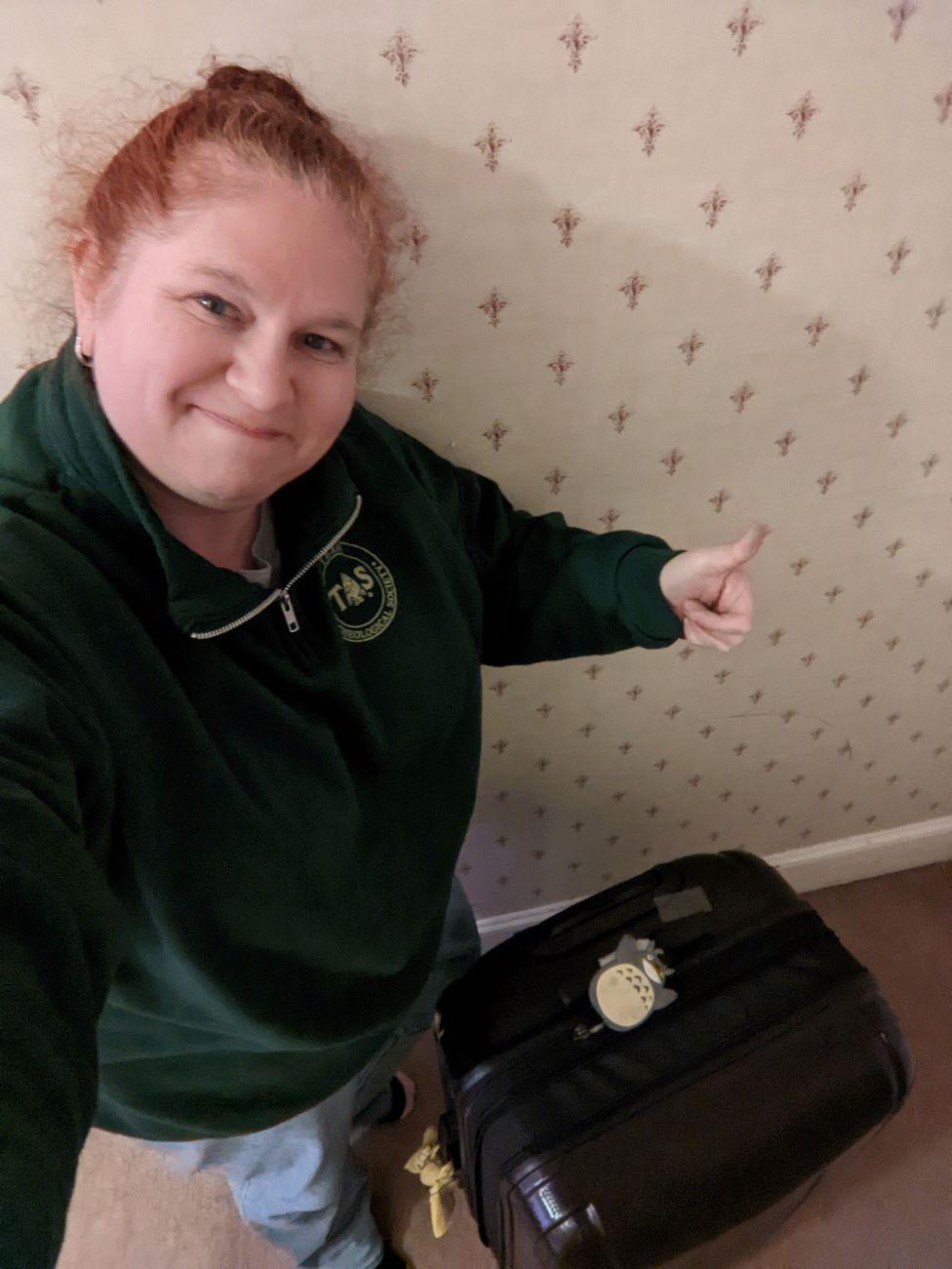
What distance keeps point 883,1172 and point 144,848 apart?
1.29 meters

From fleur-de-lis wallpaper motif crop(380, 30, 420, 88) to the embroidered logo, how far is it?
1.22ft

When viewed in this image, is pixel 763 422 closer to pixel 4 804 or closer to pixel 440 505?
pixel 440 505

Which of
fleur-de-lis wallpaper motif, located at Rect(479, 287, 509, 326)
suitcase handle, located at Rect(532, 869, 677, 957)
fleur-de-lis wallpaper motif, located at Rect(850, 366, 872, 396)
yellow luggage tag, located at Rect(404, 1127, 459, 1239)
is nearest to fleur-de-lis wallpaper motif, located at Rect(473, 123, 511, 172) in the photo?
fleur-de-lis wallpaper motif, located at Rect(479, 287, 509, 326)

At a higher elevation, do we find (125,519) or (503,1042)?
(125,519)

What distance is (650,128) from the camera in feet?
2.14

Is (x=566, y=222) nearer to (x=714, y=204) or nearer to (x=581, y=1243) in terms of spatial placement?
(x=714, y=204)

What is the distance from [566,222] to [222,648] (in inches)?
19.1

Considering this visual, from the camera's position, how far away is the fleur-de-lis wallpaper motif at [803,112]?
2.17 ft

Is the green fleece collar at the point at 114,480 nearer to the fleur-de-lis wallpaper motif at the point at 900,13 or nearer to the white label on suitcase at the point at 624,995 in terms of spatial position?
the white label on suitcase at the point at 624,995

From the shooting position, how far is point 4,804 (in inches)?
13.9

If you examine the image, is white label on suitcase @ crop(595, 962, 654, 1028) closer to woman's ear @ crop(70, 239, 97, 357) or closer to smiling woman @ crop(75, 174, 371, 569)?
smiling woman @ crop(75, 174, 371, 569)

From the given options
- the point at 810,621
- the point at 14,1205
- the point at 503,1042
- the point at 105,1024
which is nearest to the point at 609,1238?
the point at 503,1042

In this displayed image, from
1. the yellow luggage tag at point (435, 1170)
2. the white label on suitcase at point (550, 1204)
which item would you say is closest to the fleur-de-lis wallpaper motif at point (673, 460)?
the white label on suitcase at point (550, 1204)

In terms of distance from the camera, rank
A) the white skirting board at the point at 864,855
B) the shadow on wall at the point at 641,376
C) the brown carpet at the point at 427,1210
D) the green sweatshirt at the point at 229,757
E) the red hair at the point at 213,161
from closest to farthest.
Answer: the green sweatshirt at the point at 229,757 < the red hair at the point at 213,161 < the shadow on wall at the point at 641,376 < the brown carpet at the point at 427,1210 < the white skirting board at the point at 864,855
